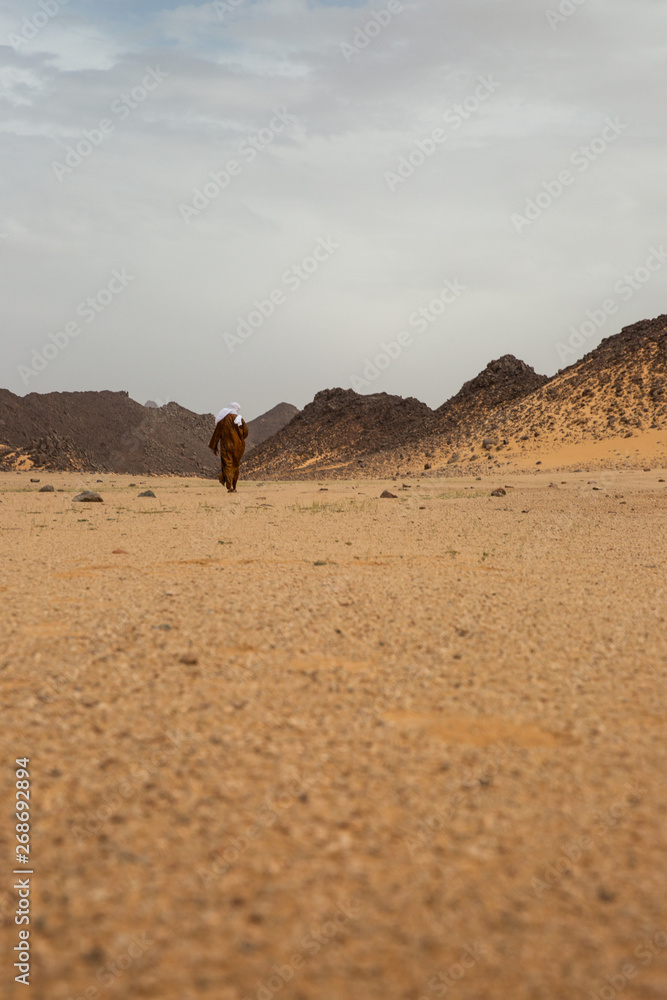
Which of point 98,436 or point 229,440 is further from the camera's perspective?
point 98,436

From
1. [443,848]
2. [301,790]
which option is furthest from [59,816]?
[443,848]

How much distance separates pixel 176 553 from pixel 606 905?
622 centimetres

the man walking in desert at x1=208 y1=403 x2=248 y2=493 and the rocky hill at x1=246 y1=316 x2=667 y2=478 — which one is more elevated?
the rocky hill at x1=246 y1=316 x2=667 y2=478

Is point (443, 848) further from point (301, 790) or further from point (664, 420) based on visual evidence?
point (664, 420)

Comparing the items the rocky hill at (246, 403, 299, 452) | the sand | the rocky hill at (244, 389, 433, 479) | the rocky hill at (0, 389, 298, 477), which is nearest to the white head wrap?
the sand

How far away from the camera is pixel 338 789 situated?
8.13 feet
